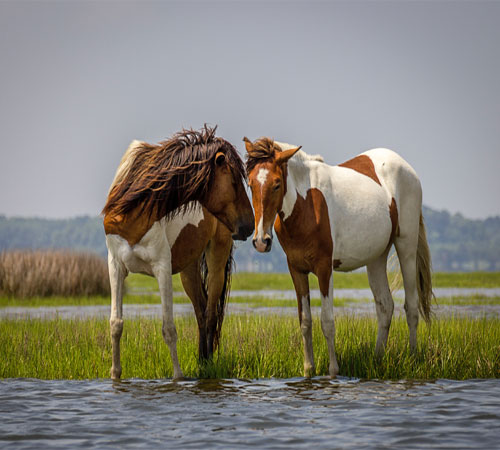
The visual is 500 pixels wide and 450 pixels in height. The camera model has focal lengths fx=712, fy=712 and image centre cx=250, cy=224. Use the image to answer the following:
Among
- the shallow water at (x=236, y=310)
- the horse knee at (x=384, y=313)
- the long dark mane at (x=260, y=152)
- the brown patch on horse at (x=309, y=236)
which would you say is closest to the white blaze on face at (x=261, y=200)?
the long dark mane at (x=260, y=152)

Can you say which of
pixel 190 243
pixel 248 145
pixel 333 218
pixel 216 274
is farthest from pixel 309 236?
pixel 216 274

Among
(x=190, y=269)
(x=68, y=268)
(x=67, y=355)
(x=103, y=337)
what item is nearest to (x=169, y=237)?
(x=190, y=269)

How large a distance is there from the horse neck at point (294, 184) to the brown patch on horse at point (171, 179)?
0.55m

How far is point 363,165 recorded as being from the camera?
9594mm

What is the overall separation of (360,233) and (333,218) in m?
0.46

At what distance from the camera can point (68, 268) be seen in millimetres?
22344

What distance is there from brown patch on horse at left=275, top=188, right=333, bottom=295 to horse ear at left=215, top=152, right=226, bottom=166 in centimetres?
90

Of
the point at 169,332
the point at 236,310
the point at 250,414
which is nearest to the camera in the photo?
the point at 250,414

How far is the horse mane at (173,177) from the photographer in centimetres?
791

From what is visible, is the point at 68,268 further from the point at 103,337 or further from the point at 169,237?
the point at 169,237

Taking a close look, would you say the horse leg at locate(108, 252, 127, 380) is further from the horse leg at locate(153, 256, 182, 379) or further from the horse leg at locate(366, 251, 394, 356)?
the horse leg at locate(366, 251, 394, 356)

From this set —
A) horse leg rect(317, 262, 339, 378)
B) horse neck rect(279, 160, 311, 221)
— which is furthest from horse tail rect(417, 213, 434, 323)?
horse neck rect(279, 160, 311, 221)

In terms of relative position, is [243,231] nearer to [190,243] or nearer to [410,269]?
[190,243]

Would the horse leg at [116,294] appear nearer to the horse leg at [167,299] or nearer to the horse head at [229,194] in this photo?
the horse leg at [167,299]
